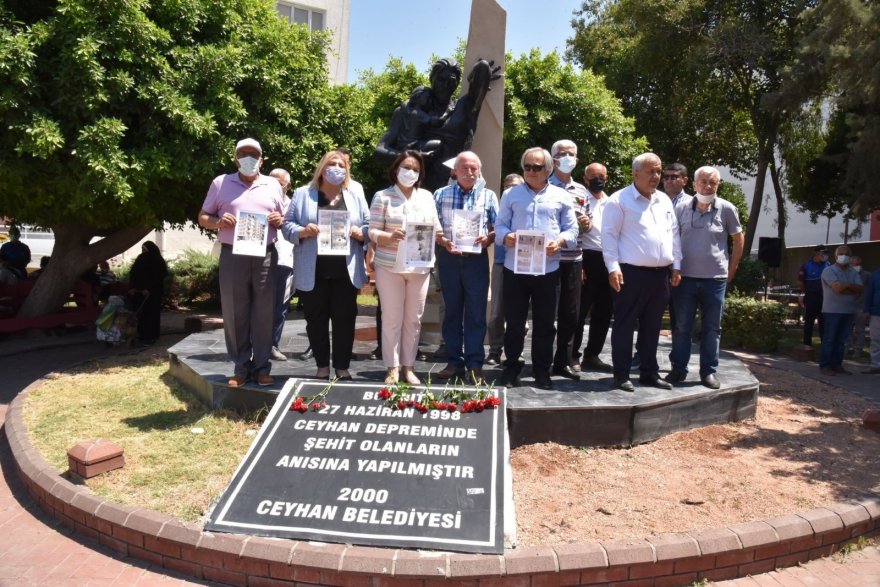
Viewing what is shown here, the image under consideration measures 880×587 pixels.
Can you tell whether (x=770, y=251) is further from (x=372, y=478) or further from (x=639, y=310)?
(x=372, y=478)

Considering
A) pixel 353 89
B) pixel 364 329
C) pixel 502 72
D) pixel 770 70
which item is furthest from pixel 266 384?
pixel 770 70

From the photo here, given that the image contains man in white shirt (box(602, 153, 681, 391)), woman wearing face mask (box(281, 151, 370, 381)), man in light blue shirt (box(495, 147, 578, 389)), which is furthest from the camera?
man in white shirt (box(602, 153, 681, 391))

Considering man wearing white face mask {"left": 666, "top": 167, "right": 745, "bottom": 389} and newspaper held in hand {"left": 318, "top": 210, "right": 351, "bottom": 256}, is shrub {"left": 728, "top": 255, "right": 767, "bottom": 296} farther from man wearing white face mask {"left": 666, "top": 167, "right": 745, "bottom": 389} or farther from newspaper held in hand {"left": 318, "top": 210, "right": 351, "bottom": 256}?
newspaper held in hand {"left": 318, "top": 210, "right": 351, "bottom": 256}

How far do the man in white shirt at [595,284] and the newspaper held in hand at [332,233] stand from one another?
220cm

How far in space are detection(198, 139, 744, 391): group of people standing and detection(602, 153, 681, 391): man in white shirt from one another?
0.01 metres

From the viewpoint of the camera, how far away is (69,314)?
37.0 ft

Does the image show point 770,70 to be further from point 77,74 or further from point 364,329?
point 77,74

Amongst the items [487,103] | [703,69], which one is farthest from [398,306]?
[703,69]

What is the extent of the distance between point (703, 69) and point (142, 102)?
51.0 feet

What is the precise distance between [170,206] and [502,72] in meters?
5.18

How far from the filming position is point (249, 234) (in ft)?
16.2

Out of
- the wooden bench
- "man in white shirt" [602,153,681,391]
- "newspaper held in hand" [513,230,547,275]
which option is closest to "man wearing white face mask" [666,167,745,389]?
"man in white shirt" [602,153,681,391]

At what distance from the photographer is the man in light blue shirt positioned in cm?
514

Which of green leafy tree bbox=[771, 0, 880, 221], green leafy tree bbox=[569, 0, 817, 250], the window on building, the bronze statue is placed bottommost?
the bronze statue
